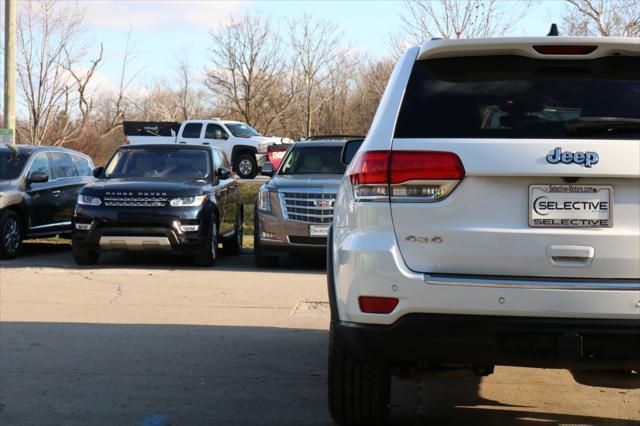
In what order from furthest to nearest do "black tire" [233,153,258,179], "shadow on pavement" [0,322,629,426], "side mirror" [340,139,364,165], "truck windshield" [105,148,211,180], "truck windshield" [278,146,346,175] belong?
"black tire" [233,153,258,179]
"truck windshield" [278,146,346,175]
"truck windshield" [105,148,211,180]
"side mirror" [340,139,364,165]
"shadow on pavement" [0,322,629,426]

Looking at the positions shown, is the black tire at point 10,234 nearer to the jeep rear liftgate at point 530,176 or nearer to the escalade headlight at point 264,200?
the escalade headlight at point 264,200

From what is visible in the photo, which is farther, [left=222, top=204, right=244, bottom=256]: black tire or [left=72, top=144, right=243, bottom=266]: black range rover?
[left=222, top=204, right=244, bottom=256]: black tire

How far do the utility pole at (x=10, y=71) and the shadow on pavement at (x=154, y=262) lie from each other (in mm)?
4051

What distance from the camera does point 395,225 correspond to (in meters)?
3.83

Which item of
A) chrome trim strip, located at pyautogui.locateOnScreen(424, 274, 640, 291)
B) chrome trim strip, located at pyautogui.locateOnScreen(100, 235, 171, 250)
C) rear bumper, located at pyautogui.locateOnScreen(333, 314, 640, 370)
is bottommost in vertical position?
chrome trim strip, located at pyautogui.locateOnScreen(100, 235, 171, 250)

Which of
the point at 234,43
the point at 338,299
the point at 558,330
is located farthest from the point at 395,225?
the point at 234,43

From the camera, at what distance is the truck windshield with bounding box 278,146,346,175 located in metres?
13.2

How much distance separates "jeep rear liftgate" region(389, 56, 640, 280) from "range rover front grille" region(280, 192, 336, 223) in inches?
322

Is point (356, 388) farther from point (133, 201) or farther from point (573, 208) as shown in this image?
point (133, 201)

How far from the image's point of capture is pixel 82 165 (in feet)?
52.3

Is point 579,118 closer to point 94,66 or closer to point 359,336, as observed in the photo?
point 359,336

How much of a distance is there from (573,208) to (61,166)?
12.5 m

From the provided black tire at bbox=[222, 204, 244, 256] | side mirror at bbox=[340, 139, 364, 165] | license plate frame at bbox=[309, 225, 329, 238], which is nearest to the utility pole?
black tire at bbox=[222, 204, 244, 256]

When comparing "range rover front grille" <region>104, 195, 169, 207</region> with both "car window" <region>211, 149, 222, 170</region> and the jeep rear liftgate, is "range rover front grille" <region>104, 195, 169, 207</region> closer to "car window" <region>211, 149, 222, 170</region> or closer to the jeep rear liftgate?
"car window" <region>211, 149, 222, 170</region>
